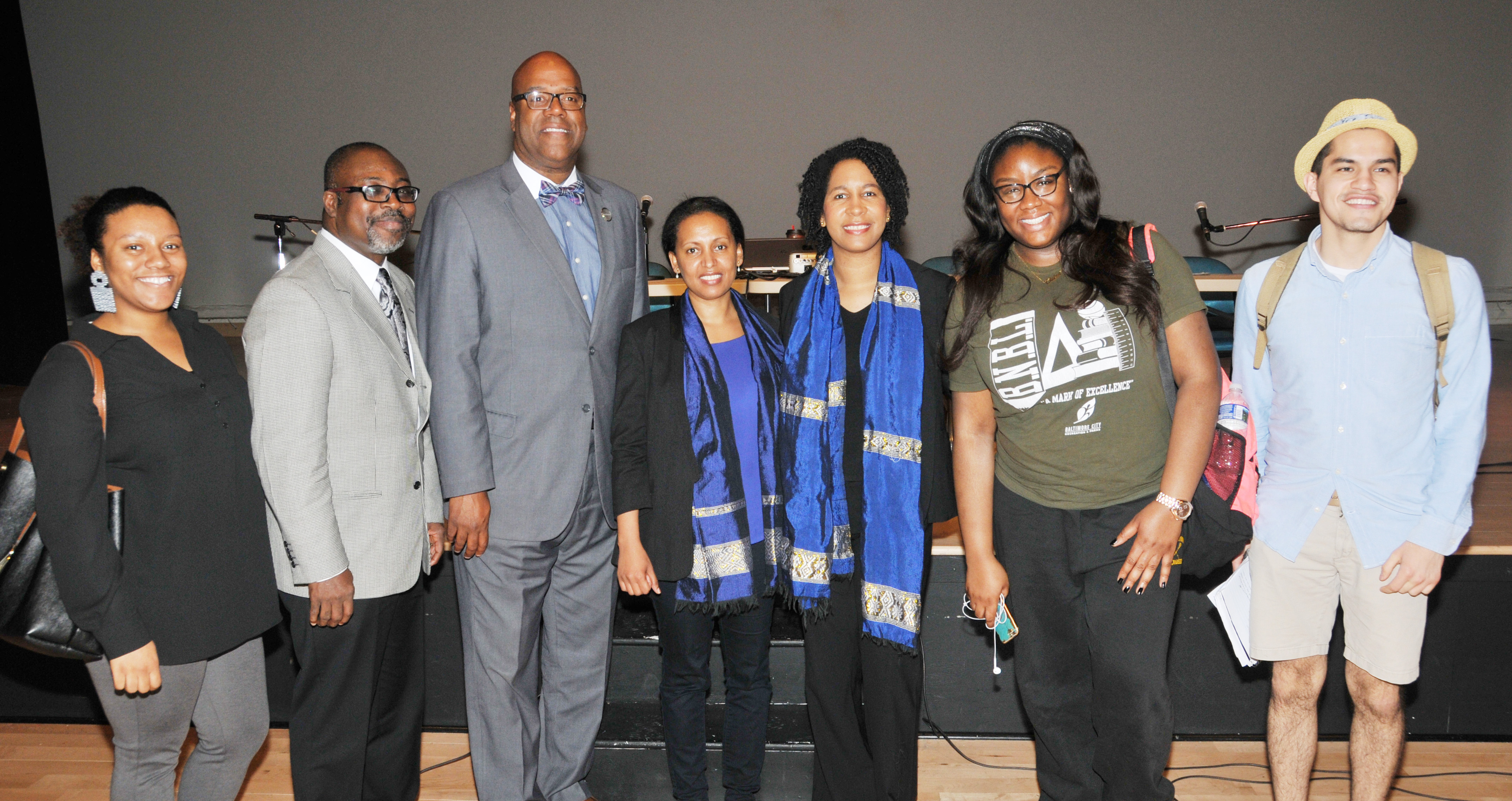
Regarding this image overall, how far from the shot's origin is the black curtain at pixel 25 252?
7625 mm

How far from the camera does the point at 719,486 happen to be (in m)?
2.16

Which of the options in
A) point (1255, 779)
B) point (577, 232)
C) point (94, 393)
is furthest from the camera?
point (1255, 779)

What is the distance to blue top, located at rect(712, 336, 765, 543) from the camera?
2.17 m

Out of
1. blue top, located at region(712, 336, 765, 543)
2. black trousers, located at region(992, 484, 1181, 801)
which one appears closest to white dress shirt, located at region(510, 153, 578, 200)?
blue top, located at region(712, 336, 765, 543)

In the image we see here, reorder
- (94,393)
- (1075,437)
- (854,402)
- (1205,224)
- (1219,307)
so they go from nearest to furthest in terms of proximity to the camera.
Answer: (94,393)
(1075,437)
(854,402)
(1219,307)
(1205,224)

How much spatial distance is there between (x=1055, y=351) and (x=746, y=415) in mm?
733

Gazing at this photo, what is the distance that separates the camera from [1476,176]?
8125mm

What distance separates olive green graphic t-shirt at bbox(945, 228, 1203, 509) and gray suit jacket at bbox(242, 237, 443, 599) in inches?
52.7

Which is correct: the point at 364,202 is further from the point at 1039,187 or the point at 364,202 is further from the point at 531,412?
the point at 1039,187

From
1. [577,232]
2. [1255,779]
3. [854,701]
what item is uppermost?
[577,232]

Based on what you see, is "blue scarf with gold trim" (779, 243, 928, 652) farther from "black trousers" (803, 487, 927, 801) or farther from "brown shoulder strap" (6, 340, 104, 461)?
"brown shoulder strap" (6, 340, 104, 461)

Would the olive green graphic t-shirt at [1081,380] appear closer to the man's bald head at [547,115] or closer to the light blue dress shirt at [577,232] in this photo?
the light blue dress shirt at [577,232]

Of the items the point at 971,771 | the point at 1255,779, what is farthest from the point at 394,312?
the point at 1255,779

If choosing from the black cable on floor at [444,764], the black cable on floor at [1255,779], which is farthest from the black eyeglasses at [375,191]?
the black cable on floor at [1255,779]
